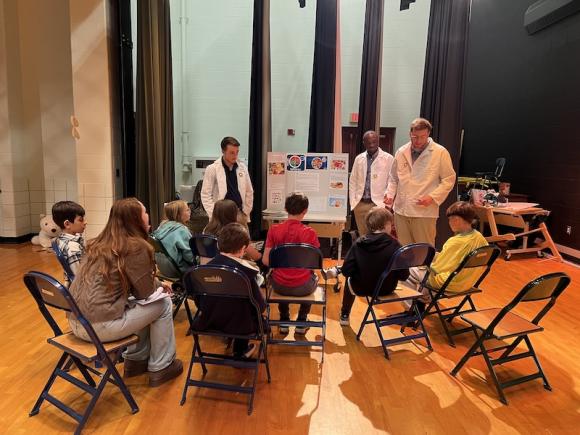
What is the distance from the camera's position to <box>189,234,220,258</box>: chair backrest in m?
2.81

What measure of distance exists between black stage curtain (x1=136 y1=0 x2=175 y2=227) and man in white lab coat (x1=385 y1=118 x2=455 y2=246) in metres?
3.32

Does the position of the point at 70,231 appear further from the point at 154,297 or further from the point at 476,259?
the point at 476,259

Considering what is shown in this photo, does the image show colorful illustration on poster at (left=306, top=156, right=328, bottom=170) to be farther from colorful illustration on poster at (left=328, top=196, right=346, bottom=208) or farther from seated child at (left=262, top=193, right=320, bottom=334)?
seated child at (left=262, top=193, right=320, bottom=334)

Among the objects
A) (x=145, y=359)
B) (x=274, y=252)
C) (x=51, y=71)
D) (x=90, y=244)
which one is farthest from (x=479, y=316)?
(x=51, y=71)

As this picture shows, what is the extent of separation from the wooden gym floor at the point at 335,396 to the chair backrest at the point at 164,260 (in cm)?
48

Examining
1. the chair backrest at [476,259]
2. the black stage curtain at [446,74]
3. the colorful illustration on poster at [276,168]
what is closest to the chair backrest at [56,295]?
the chair backrest at [476,259]

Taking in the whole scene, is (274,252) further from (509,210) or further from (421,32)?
(421,32)

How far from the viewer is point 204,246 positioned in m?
2.87

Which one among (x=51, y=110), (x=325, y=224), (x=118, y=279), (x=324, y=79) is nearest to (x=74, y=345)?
(x=118, y=279)

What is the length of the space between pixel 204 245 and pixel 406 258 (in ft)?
4.69

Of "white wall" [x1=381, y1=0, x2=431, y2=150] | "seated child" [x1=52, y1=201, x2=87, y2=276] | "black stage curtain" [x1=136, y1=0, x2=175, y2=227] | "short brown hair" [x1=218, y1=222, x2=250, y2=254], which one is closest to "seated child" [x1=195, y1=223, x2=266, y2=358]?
"short brown hair" [x1=218, y1=222, x2=250, y2=254]

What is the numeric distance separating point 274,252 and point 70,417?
4.66 feet

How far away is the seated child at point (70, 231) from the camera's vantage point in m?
2.57

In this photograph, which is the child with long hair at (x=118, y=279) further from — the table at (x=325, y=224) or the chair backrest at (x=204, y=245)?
the table at (x=325, y=224)
